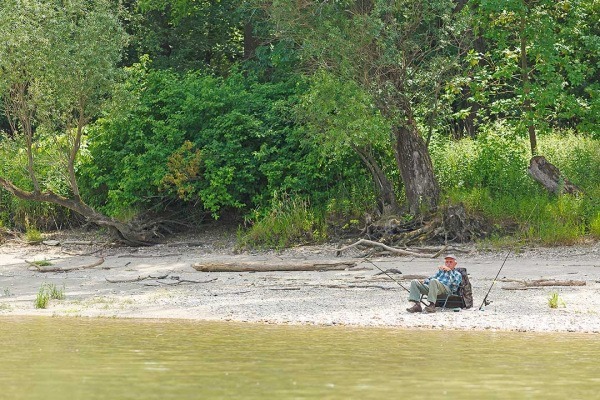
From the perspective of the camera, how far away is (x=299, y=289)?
17.8 m

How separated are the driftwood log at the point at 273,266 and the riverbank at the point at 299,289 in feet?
0.59

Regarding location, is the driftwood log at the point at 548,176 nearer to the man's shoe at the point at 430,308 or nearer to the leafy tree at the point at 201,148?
the leafy tree at the point at 201,148

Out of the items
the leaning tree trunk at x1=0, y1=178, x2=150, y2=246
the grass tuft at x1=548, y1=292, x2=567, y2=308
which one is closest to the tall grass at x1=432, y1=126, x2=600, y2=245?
the grass tuft at x1=548, y1=292, x2=567, y2=308

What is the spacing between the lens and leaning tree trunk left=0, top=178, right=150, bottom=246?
24750mm

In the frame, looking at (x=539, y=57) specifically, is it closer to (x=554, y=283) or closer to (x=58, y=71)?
(x=554, y=283)

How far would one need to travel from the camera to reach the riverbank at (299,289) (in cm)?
1493

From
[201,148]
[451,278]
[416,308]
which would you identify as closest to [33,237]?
[201,148]

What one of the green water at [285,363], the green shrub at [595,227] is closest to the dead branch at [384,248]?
the green shrub at [595,227]

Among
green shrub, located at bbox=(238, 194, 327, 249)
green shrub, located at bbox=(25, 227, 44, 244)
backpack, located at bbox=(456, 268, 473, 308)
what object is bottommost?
backpack, located at bbox=(456, 268, 473, 308)

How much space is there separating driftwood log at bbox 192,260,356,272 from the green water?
5.01m

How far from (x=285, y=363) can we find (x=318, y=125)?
11557 mm

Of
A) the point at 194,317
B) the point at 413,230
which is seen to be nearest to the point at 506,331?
the point at 194,317

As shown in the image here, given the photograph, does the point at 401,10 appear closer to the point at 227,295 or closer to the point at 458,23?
the point at 458,23

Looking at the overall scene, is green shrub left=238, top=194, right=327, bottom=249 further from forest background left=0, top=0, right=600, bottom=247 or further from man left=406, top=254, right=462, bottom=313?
man left=406, top=254, right=462, bottom=313
